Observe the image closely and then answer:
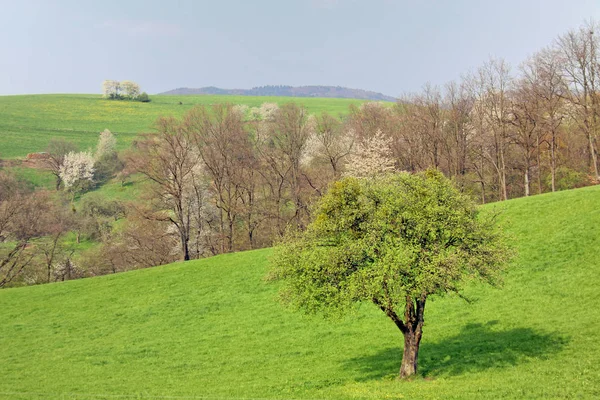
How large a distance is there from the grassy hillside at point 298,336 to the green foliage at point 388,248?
4.20 metres

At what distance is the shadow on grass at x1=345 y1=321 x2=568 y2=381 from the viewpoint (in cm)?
2409

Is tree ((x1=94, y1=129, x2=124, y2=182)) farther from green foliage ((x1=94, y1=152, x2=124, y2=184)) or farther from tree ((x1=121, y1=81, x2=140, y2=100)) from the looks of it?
tree ((x1=121, y1=81, x2=140, y2=100))

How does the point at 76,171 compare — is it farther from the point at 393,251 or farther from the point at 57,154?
the point at 393,251

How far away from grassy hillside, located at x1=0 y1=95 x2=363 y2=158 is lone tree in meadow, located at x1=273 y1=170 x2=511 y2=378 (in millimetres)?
92177

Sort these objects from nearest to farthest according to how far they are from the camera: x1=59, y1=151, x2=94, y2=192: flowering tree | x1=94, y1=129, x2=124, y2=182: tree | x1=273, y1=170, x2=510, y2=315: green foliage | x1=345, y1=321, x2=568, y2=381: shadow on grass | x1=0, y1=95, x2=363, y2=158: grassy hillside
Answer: x1=273, y1=170, x2=510, y2=315: green foliage → x1=345, y1=321, x2=568, y2=381: shadow on grass → x1=59, y1=151, x2=94, y2=192: flowering tree → x1=94, y1=129, x2=124, y2=182: tree → x1=0, y1=95, x2=363, y2=158: grassy hillside

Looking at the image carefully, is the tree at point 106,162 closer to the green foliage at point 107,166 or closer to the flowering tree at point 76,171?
the green foliage at point 107,166

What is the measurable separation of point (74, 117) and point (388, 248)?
139 m

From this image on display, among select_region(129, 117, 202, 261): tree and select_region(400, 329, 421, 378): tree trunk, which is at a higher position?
select_region(129, 117, 202, 261): tree

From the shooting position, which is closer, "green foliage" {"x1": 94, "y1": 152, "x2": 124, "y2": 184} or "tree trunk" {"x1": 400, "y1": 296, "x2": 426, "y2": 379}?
"tree trunk" {"x1": 400, "y1": 296, "x2": 426, "y2": 379}

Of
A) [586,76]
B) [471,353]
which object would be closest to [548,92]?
[586,76]

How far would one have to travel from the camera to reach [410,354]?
23906mm

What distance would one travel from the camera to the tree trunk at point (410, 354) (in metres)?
23.8

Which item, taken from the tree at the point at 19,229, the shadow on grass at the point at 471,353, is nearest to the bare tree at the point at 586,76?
the shadow on grass at the point at 471,353

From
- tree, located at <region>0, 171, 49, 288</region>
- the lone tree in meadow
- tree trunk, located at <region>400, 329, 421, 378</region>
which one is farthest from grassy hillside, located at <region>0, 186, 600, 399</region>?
tree, located at <region>0, 171, 49, 288</region>
